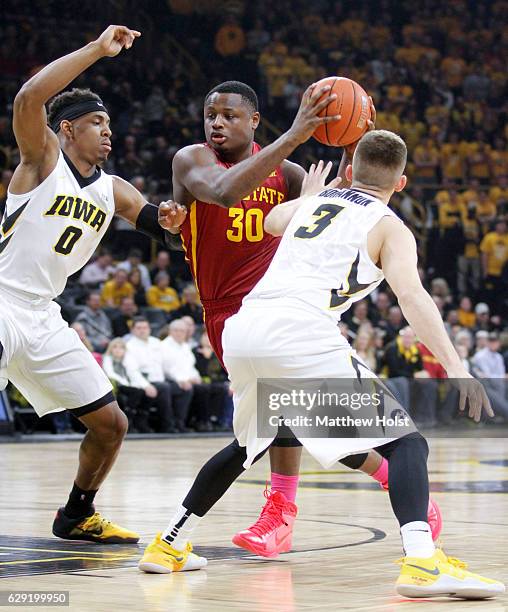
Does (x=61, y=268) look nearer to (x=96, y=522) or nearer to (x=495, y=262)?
(x=96, y=522)

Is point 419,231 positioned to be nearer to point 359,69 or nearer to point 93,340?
point 359,69

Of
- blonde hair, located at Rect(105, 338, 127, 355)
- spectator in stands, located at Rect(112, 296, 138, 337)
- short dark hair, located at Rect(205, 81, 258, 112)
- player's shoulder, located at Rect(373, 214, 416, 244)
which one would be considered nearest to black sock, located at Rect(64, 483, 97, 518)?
short dark hair, located at Rect(205, 81, 258, 112)

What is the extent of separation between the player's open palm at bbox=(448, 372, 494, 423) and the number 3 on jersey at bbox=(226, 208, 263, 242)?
203 centimetres

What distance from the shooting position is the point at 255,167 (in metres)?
5.43

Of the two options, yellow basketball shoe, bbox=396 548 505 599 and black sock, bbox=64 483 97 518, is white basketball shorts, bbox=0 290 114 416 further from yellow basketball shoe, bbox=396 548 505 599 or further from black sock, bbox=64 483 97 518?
yellow basketball shoe, bbox=396 548 505 599

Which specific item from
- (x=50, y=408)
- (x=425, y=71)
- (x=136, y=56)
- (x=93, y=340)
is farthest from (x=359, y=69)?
(x=50, y=408)

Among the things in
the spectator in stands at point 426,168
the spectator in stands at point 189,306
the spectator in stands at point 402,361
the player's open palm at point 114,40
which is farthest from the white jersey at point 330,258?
the spectator in stands at point 426,168

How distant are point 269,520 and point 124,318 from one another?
37.6 feet

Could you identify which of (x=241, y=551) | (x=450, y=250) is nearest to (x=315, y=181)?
(x=241, y=551)

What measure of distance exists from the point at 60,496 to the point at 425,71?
21.6m

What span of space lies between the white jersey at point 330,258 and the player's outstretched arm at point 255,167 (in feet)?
1.24

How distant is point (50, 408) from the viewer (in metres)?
6.62

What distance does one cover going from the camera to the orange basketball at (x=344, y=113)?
5.52 meters

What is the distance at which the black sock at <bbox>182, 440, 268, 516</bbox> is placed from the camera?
216 inches
